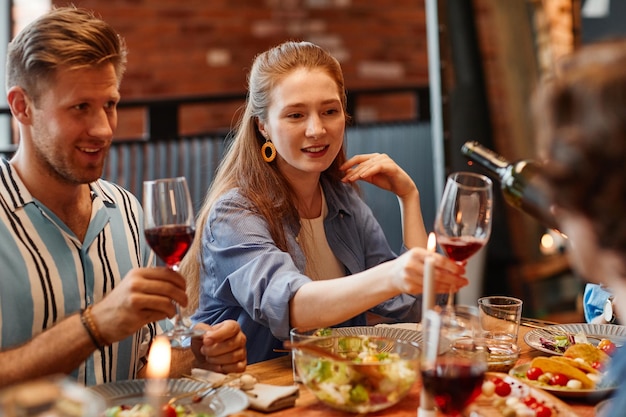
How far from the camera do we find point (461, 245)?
1.60 metres

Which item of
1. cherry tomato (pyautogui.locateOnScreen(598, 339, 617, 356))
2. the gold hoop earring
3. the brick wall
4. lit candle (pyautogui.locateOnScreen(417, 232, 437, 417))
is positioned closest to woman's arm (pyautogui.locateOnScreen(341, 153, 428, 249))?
the gold hoop earring

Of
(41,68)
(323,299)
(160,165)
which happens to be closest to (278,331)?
(323,299)

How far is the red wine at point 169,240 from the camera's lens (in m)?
1.59

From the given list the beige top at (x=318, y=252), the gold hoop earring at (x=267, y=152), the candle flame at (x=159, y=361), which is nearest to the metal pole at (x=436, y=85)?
the beige top at (x=318, y=252)

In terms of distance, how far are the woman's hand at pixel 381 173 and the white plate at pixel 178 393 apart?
0.97 metres

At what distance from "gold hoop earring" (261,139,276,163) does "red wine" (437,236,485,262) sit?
2.92 ft

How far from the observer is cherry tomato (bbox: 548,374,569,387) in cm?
170

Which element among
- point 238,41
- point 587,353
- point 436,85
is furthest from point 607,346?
point 238,41

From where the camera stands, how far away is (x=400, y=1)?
6113mm

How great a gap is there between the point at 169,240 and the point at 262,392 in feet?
1.10

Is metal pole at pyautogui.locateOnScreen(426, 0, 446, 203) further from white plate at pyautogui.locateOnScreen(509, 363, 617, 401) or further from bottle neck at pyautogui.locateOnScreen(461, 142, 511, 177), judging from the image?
white plate at pyautogui.locateOnScreen(509, 363, 617, 401)

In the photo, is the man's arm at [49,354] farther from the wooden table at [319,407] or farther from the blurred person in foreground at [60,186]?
the wooden table at [319,407]

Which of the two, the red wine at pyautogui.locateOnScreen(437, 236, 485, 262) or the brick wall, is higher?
the brick wall

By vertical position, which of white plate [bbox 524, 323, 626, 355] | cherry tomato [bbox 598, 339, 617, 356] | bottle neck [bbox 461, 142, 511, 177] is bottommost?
white plate [bbox 524, 323, 626, 355]
